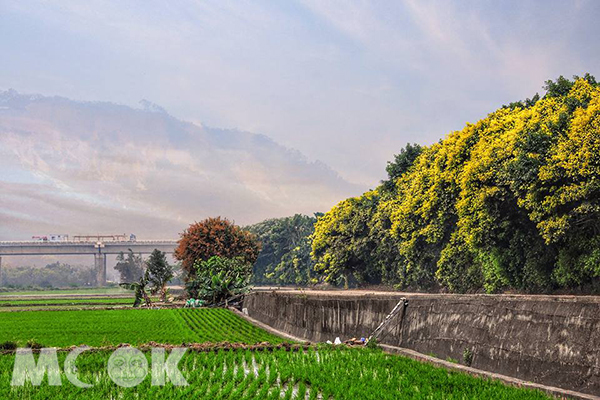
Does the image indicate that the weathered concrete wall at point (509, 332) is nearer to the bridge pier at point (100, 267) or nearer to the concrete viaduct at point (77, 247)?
the concrete viaduct at point (77, 247)

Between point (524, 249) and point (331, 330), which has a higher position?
point (524, 249)

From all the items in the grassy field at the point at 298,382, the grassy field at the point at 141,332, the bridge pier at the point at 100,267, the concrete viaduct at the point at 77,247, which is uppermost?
the concrete viaduct at the point at 77,247

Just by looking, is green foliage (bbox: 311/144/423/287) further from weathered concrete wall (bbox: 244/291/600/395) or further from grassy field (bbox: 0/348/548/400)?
grassy field (bbox: 0/348/548/400)

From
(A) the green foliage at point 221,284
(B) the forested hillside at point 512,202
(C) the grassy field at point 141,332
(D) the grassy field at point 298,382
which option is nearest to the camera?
(D) the grassy field at point 298,382

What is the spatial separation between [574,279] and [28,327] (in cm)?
2382

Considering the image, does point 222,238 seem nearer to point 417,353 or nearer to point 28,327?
point 28,327

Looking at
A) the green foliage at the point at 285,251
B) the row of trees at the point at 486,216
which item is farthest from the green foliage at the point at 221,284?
the green foliage at the point at 285,251

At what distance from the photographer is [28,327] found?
77.2ft

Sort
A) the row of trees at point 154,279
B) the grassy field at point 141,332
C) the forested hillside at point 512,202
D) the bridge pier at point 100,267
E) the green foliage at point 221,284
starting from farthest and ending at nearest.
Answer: the bridge pier at point 100,267
the row of trees at point 154,279
the green foliage at point 221,284
the forested hillside at point 512,202
the grassy field at point 141,332

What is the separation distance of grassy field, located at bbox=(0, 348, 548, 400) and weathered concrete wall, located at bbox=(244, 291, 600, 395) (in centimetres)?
60

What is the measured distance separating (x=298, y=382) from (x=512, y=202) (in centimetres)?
2545

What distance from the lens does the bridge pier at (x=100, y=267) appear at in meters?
136

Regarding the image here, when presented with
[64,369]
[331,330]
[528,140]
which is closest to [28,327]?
[331,330]

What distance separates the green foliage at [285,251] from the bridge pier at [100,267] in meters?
47.6
